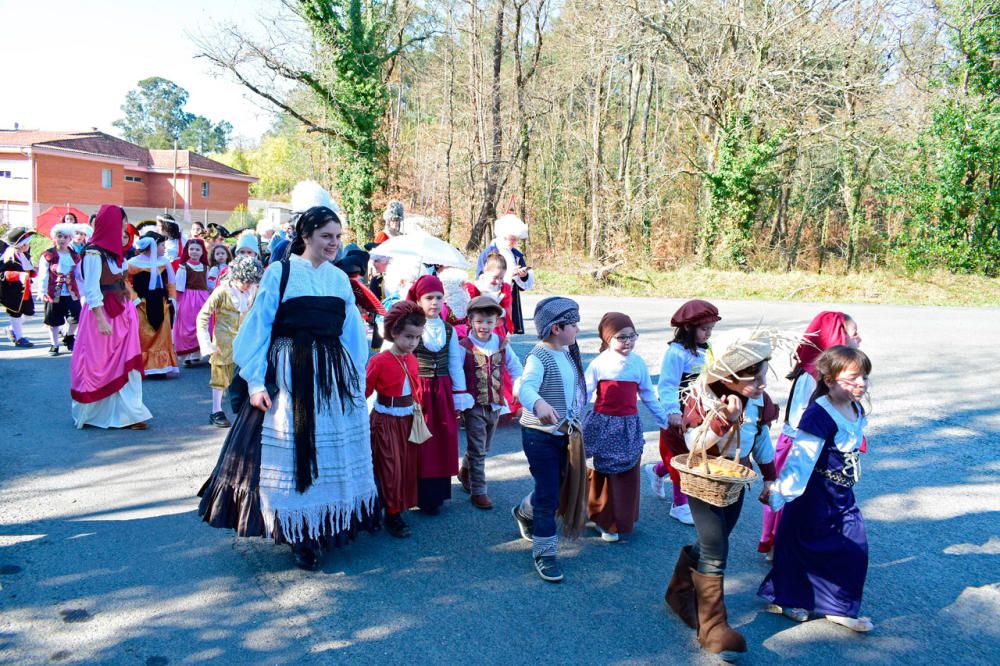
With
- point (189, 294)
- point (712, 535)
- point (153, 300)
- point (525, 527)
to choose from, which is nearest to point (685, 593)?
point (712, 535)

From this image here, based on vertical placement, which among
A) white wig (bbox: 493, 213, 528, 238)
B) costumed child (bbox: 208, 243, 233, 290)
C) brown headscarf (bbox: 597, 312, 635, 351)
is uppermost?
white wig (bbox: 493, 213, 528, 238)

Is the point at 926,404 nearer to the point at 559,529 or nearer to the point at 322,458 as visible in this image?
the point at 559,529

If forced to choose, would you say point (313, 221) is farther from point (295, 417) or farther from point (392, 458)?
point (392, 458)

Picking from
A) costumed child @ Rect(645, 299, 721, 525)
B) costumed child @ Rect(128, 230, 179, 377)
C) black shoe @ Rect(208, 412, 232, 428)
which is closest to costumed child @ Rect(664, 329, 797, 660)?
costumed child @ Rect(645, 299, 721, 525)

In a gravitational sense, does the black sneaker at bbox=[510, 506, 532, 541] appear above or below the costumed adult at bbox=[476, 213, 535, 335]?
below

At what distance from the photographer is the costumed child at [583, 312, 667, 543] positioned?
179 inches

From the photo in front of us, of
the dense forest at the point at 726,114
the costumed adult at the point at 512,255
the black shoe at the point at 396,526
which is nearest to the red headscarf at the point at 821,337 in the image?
the black shoe at the point at 396,526

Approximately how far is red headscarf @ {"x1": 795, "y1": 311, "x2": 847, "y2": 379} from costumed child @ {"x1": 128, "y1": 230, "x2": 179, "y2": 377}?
7489 mm

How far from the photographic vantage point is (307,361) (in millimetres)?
4082

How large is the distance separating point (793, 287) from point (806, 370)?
1760 cm

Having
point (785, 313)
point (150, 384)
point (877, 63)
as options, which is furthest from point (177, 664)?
A: point (877, 63)

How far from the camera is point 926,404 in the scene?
848 cm

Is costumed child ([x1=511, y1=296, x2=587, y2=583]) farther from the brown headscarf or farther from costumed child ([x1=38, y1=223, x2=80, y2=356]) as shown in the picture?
costumed child ([x1=38, y1=223, x2=80, y2=356])

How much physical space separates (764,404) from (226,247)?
8401 mm
